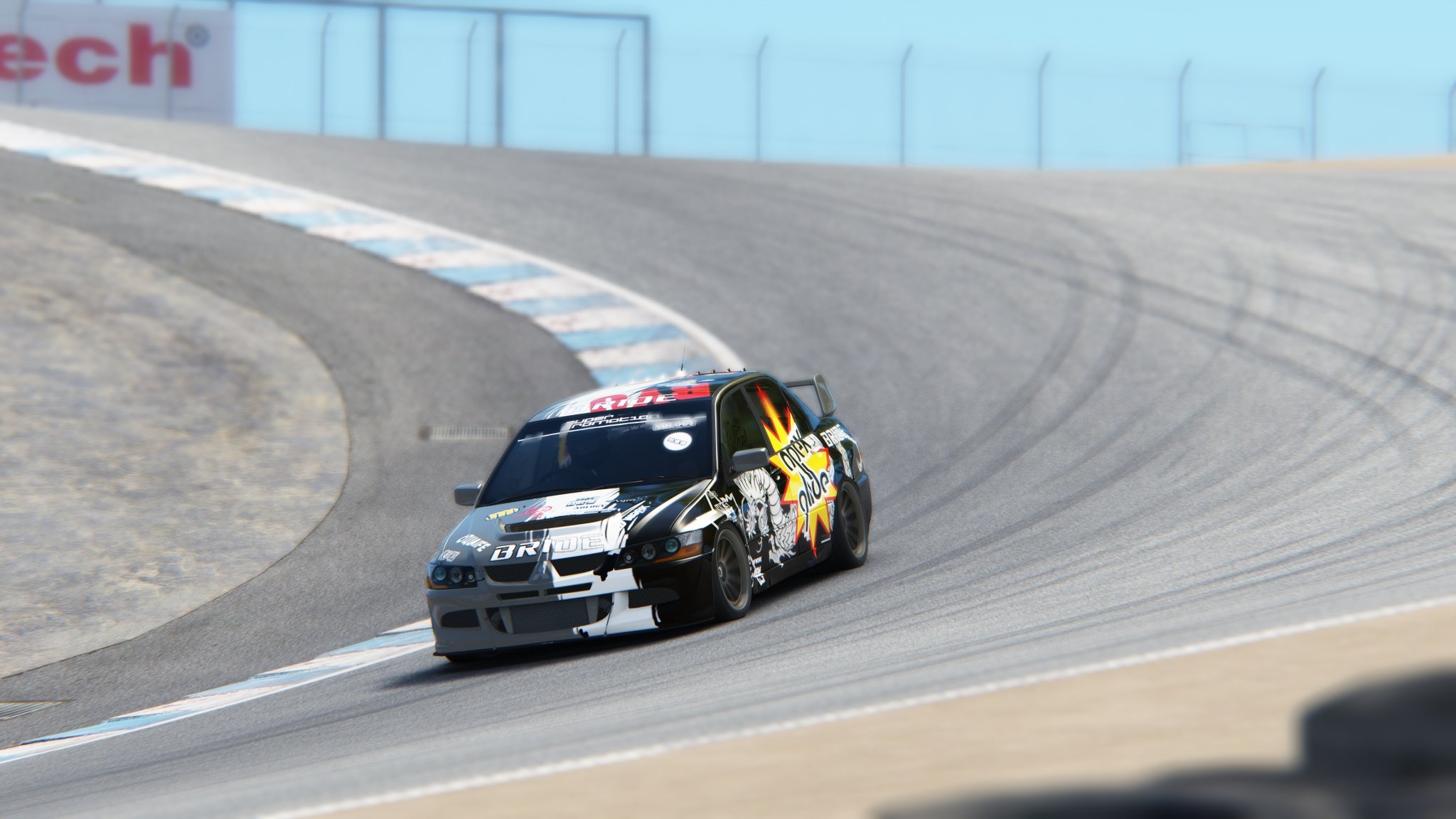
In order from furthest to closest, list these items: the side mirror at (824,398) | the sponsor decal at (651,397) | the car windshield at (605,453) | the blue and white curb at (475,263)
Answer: the blue and white curb at (475,263) < the side mirror at (824,398) < the sponsor decal at (651,397) < the car windshield at (605,453)

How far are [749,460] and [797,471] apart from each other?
0.91 metres

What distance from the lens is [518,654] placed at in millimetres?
9578

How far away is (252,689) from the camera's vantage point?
9.42m

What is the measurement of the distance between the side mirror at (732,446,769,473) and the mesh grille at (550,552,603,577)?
1.13 metres

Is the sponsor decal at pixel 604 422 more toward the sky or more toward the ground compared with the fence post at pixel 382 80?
more toward the ground

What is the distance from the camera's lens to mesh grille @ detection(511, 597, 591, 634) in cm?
887

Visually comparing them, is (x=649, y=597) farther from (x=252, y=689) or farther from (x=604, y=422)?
(x=252, y=689)

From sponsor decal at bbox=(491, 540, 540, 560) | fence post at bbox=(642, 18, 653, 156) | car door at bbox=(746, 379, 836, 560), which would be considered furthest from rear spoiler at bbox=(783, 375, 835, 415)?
fence post at bbox=(642, 18, 653, 156)

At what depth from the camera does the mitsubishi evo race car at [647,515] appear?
350 inches

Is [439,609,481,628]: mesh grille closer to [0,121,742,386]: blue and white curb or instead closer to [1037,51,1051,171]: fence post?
[0,121,742,386]: blue and white curb

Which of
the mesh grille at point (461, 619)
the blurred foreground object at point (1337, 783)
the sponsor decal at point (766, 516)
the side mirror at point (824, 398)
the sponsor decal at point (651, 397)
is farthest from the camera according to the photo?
the side mirror at point (824, 398)

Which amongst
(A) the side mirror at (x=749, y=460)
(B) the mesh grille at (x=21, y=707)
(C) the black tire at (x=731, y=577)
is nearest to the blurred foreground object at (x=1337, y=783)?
(C) the black tire at (x=731, y=577)

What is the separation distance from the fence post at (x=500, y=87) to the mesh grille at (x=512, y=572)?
28380mm

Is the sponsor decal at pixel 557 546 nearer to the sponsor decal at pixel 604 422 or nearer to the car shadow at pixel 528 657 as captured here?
the car shadow at pixel 528 657
